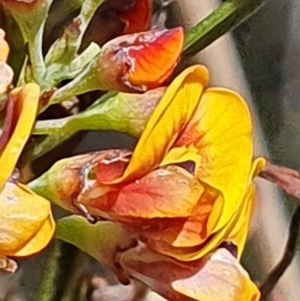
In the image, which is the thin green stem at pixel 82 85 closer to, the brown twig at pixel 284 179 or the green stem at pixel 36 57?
the green stem at pixel 36 57

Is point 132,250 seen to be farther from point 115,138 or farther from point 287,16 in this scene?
point 287,16

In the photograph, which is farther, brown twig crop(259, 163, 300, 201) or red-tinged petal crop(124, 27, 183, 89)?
brown twig crop(259, 163, 300, 201)

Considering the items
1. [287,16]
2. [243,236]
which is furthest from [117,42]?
[287,16]

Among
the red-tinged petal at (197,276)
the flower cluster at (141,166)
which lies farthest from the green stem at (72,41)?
the red-tinged petal at (197,276)

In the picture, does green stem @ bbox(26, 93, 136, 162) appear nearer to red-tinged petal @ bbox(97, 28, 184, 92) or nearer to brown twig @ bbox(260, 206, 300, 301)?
red-tinged petal @ bbox(97, 28, 184, 92)

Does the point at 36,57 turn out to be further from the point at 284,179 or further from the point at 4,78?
the point at 284,179

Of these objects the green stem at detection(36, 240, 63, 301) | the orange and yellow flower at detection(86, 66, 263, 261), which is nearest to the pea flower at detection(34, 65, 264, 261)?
the orange and yellow flower at detection(86, 66, 263, 261)
